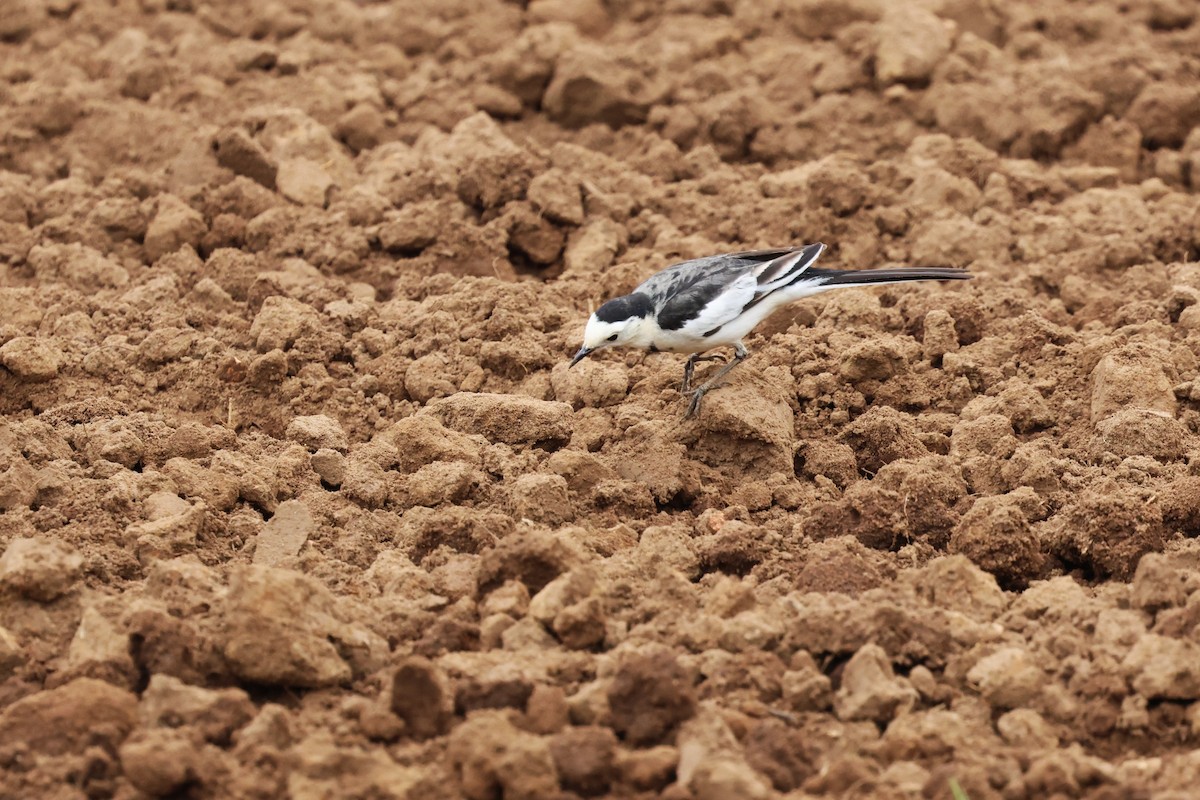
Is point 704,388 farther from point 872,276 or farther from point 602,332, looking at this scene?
point 872,276

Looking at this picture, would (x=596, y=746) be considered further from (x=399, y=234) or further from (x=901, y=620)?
(x=399, y=234)

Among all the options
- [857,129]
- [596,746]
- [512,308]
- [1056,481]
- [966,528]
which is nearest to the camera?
[596,746]

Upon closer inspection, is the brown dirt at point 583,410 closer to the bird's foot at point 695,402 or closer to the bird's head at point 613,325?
the bird's foot at point 695,402

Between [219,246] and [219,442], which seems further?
[219,246]

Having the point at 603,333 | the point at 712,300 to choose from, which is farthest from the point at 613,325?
the point at 712,300

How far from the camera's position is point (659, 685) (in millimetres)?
4898

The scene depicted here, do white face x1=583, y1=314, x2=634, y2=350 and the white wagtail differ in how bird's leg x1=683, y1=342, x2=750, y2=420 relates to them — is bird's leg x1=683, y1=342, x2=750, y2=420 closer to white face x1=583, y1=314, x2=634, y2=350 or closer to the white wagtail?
the white wagtail

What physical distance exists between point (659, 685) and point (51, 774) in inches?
71.0

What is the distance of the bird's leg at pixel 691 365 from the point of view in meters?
7.34

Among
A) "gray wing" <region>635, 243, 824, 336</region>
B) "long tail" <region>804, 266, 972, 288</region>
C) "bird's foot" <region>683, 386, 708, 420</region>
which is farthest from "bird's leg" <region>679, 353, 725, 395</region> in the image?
"long tail" <region>804, 266, 972, 288</region>

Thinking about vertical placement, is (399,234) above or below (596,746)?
below

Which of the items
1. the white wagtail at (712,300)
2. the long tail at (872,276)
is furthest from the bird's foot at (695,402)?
the long tail at (872,276)

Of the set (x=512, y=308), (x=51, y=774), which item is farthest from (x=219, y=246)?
(x=51, y=774)

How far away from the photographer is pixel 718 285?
7.25m
